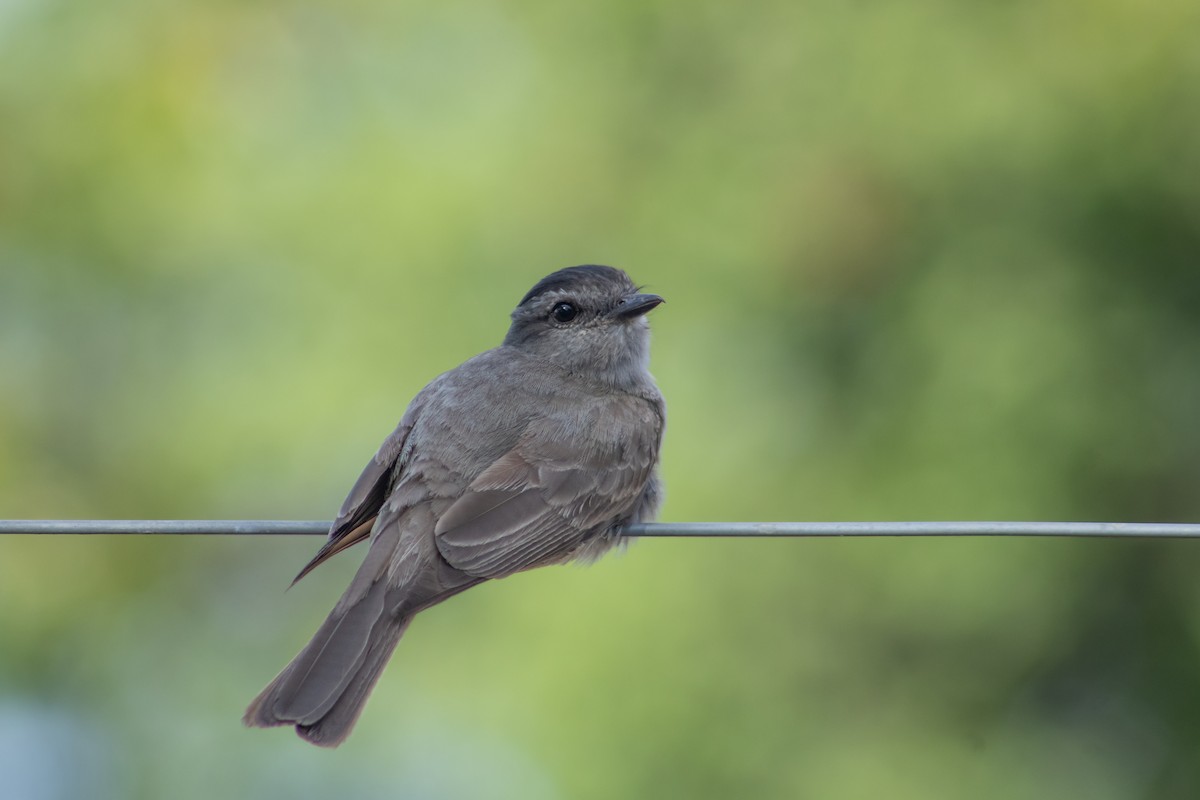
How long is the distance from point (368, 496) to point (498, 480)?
21.5 inches

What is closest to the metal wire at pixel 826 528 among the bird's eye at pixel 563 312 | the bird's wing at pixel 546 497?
the bird's wing at pixel 546 497

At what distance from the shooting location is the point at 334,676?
4.67 metres

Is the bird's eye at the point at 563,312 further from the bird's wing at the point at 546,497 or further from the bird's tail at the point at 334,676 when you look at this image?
the bird's tail at the point at 334,676

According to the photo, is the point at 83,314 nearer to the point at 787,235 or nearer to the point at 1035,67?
the point at 787,235

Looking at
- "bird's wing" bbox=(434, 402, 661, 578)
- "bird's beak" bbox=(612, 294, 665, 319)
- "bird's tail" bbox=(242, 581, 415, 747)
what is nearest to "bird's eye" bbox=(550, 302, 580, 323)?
"bird's beak" bbox=(612, 294, 665, 319)

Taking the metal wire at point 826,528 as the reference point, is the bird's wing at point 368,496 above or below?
below

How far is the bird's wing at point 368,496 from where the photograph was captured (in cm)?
538

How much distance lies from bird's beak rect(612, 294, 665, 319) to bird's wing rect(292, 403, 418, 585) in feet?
3.43

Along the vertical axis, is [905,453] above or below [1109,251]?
below

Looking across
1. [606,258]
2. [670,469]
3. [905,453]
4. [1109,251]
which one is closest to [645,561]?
[670,469]

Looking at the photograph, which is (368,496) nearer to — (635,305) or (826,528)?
(635,305)

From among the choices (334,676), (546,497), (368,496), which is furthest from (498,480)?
(334,676)

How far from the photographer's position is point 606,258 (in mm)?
11477

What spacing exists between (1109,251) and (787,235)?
2440 millimetres
